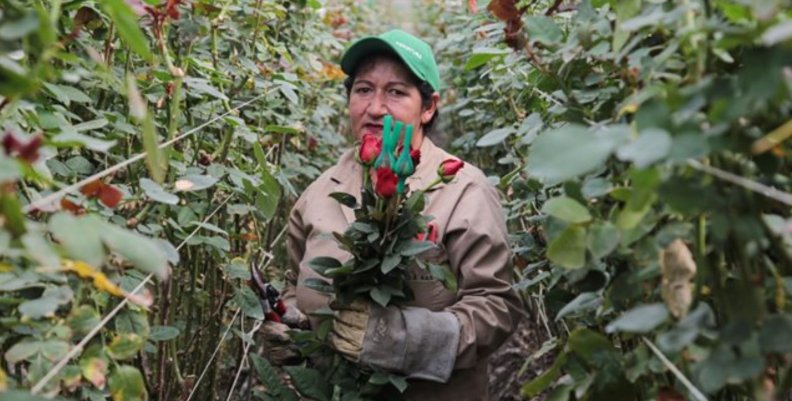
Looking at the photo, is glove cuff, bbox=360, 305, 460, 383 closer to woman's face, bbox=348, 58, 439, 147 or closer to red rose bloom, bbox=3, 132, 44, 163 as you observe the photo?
woman's face, bbox=348, 58, 439, 147

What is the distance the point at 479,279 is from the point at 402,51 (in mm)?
565

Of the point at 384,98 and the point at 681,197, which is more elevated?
the point at 681,197

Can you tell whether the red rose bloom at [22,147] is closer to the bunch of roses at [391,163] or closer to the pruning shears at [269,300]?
the bunch of roses at [391,163]

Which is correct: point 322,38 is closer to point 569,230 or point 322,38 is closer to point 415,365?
point 415,365

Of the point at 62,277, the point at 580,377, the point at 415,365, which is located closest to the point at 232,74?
the point at 415,365

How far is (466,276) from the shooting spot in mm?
1765

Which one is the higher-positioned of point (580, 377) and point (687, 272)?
point (687, 272)

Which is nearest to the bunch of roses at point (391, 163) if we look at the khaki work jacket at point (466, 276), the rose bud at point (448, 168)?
the rose bud at point (448, 168)

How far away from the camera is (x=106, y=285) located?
0.83 meters

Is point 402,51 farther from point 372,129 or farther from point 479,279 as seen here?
point 479,279

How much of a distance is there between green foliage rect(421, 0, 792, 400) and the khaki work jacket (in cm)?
59

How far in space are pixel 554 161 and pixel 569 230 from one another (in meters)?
0.21

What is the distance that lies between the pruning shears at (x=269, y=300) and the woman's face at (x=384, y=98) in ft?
1.33

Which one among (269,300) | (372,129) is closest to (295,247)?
(269,300)
